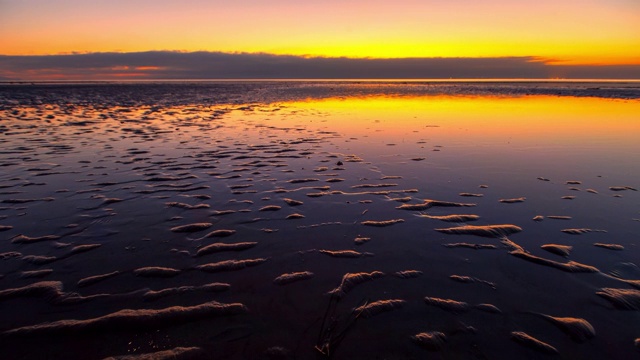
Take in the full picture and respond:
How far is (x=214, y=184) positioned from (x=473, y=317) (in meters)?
7.51

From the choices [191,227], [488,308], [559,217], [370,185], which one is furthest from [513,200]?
[191,227]

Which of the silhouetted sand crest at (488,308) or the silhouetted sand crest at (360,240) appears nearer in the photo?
the silhouetted sand crest at (488,308)

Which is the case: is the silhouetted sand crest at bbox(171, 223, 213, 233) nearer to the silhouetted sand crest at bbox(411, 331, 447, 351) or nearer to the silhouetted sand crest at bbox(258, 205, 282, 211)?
the silhouetted sand crest at bbox(258, 205, 282, 211)

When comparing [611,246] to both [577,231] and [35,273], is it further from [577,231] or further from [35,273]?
[35,273]

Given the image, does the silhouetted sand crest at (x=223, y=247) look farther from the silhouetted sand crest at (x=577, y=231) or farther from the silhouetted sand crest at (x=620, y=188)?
the silhouetted sand crest at (x=620, y=188)

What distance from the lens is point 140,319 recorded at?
3.94m

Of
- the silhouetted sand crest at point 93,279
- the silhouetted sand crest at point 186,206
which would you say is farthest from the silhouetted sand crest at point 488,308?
the silhouetted sand crest at point 186,206

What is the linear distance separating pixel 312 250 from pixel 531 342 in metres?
3.29

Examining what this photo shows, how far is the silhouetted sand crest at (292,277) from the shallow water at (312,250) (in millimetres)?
56

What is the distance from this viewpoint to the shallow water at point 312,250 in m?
3.74

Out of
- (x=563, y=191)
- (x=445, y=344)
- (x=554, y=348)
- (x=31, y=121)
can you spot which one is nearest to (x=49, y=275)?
(x=445, y=344)

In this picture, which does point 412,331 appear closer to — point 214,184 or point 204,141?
point 214,184

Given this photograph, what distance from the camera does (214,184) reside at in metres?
9.48

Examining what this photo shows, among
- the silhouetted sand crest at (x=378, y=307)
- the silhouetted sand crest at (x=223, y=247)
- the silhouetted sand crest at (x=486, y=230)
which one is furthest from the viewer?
the silhouetted sand crest at (x=486, y=230)
